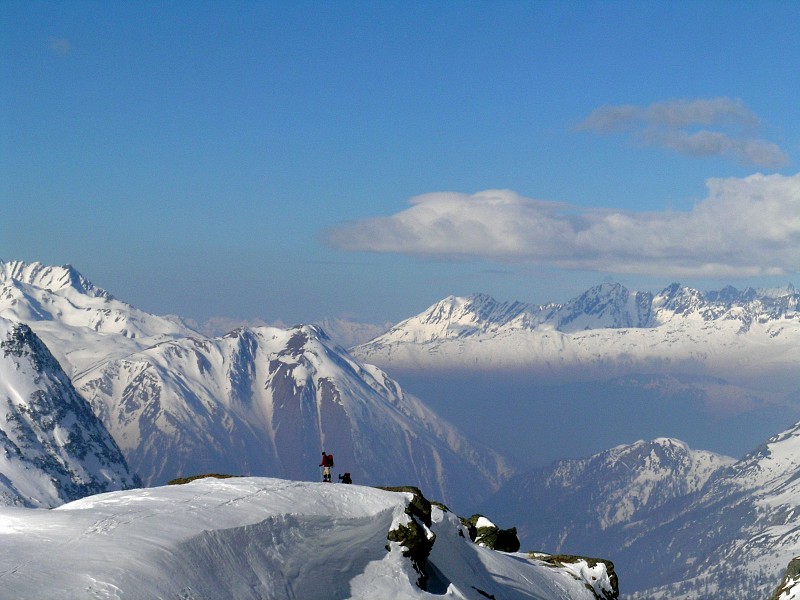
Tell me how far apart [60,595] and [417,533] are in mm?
24556

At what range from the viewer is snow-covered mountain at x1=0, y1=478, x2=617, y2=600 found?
43719 mm

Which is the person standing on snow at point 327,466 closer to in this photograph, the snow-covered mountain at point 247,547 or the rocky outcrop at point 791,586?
the snow-covered mountain at point 247,547

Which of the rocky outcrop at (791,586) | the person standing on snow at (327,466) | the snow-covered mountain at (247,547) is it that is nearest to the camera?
the snow-covered mountain at (247,547)

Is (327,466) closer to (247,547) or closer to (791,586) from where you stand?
(247,547)

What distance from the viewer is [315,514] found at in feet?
189

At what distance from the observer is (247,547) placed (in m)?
51.8

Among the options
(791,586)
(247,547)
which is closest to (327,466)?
(247,547)

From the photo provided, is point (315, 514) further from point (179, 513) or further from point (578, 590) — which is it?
point (578, 590)

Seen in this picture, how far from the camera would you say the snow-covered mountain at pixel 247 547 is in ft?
143

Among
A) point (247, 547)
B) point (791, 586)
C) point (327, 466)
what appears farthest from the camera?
point (791, 586)

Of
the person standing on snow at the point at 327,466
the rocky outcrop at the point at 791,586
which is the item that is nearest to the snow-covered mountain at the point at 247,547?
the person standing on snow at the point at 327,466

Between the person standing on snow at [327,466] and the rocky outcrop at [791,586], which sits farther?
the rocky outcrop at [791,586]

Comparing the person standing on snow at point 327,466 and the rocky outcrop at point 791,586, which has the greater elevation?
the person standing on snow at point 327,466

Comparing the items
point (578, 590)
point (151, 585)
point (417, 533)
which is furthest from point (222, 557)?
point (578, 590)
